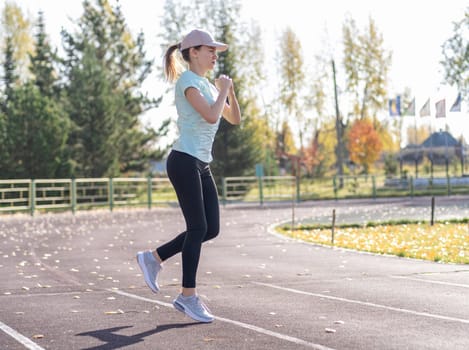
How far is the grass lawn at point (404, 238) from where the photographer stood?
13227mm

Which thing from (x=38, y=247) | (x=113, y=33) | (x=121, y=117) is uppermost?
(x=113, y=33)

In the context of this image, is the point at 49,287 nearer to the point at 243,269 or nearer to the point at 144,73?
the point at 243,269

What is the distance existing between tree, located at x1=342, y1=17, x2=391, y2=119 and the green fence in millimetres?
18316

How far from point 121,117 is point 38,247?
31425 millimetres

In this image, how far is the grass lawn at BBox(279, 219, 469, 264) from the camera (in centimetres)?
1323

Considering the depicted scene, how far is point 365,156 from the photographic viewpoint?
67.6 m

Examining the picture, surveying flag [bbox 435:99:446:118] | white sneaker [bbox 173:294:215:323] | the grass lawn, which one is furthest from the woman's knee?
flag [bbox 435:99:446:118]

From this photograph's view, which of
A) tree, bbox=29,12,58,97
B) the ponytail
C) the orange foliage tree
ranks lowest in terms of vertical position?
the ponytail

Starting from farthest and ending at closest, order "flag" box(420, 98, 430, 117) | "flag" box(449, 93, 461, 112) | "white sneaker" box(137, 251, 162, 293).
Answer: "flag" box(420, 98, 430, 117), "flag" box(449, 93, 461, 112), "white sneaker" box(137, 251, 162, 293)

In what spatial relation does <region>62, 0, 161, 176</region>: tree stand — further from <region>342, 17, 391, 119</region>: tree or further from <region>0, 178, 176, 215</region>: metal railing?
<region>342, 17, 391, 119</region>: tree

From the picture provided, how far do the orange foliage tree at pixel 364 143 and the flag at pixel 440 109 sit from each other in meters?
20.2

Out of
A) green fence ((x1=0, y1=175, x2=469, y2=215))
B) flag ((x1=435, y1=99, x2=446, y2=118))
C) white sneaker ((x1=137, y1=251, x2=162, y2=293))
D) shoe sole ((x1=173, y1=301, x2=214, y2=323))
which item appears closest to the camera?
shoe sole ((x1=173, y1=301, x2=214, y2=323))

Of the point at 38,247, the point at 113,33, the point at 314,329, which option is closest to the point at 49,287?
the point at 314,329

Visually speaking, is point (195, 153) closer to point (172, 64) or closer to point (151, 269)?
point (172, 64)
